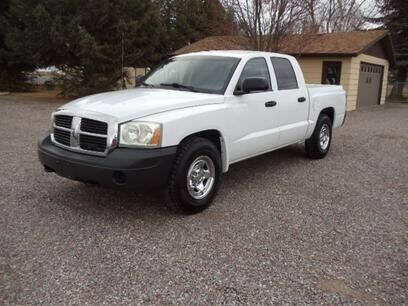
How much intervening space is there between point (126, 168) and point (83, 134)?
0.71m

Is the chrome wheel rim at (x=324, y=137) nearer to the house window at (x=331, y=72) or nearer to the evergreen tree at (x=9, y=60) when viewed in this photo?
the house window at (x=331, y=72)

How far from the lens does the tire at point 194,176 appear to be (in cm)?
426

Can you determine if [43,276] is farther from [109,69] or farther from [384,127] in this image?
[109,69]

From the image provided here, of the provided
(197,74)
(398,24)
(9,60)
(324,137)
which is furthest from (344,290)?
(398,24)

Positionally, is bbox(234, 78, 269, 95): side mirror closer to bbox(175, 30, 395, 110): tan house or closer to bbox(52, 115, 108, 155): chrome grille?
bbox(52, 115, 108, 155): chrome grille

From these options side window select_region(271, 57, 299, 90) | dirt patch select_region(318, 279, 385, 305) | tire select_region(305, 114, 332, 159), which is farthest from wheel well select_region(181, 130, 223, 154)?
tire select_region(305, 114, 332, 159)

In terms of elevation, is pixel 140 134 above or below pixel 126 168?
above

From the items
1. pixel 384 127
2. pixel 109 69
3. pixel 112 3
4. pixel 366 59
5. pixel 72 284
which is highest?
pixel 112 3

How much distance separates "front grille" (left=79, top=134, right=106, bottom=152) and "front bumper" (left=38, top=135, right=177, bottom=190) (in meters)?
0.10

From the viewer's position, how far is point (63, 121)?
4.52 metres

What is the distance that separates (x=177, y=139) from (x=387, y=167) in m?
4.66

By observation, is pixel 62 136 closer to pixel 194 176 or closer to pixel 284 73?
pixel 194 176

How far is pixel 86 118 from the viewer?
4.22 m

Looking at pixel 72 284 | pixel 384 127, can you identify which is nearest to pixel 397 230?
pixel 72 284
